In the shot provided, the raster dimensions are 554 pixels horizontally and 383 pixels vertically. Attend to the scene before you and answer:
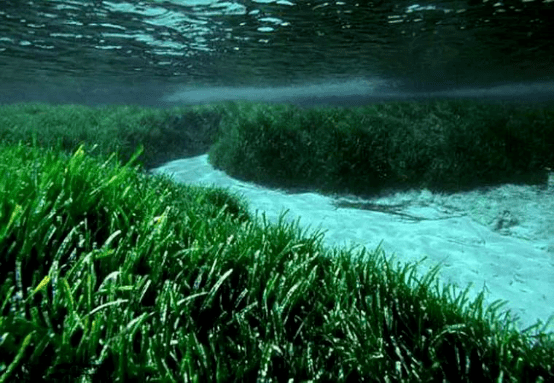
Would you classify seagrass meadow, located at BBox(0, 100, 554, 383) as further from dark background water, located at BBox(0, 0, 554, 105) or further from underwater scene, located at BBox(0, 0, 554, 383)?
dark background water, located at BBox(0, 0, 554, 105)

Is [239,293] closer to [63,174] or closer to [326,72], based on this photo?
[63,174]

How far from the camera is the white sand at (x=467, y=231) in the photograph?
241 inches

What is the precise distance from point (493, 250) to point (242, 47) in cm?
2067

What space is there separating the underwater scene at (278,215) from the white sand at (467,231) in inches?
2.1

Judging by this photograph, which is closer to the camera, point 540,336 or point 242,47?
point 540,336

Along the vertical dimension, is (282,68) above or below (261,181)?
above

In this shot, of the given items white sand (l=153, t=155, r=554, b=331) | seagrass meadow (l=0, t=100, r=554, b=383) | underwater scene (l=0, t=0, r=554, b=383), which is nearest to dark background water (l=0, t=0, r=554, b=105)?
underwater scene (l=0, t=0, r=554, b=383)

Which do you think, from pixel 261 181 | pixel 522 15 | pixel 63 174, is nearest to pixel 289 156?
pixel 261 181

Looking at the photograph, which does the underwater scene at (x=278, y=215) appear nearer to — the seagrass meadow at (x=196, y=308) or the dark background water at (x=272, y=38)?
the seagrass meadow at (x=196, y=308)

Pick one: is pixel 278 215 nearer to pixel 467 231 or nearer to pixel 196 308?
pixel 467 231

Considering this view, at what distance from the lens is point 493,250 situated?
24.4 ft

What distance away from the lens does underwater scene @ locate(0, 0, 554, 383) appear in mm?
2092

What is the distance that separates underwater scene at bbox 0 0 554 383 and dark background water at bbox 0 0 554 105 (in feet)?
0.67

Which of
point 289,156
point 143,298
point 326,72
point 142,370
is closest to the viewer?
point 142,370
